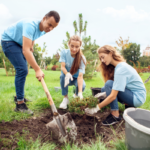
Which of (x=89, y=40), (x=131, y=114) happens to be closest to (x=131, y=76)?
(x=131, y=114)

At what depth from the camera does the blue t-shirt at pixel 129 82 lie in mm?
1704

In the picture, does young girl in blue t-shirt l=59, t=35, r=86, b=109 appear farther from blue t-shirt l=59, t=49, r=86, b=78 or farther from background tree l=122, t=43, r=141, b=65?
background tree l=122, t=43, r=141, b=65

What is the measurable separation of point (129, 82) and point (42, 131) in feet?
4.26

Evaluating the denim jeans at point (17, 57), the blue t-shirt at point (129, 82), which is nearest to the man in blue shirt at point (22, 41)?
the denim jeans at point (17, 57)

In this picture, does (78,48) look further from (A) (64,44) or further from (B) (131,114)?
(A) (64,44)

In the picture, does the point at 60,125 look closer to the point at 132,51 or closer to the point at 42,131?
the point at 42,131

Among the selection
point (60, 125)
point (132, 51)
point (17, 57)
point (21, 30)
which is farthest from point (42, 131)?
point (132, 51)

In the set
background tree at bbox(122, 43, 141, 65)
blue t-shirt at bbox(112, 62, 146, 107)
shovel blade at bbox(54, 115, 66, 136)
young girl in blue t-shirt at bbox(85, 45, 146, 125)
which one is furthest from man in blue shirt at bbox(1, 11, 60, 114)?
background tree at bbox(122, 43, 141, 65)

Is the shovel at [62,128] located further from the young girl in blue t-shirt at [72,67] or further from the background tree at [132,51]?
the background tree at [132,51]

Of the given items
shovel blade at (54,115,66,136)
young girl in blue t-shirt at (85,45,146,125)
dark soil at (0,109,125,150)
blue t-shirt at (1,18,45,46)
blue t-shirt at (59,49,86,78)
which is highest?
blue t-shirt at (1,18,45,46)

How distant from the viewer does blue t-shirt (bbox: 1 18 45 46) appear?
1.79 m

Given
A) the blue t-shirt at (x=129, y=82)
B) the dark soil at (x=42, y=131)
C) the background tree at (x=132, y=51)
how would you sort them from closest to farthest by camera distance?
1. the dark soil at (x=42, y=131)
2. the blue t-shirt at (x=129, y=82)
3. the background tree at (x=132, y=51)

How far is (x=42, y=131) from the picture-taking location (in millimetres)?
1628

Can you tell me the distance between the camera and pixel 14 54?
6.56 ft
